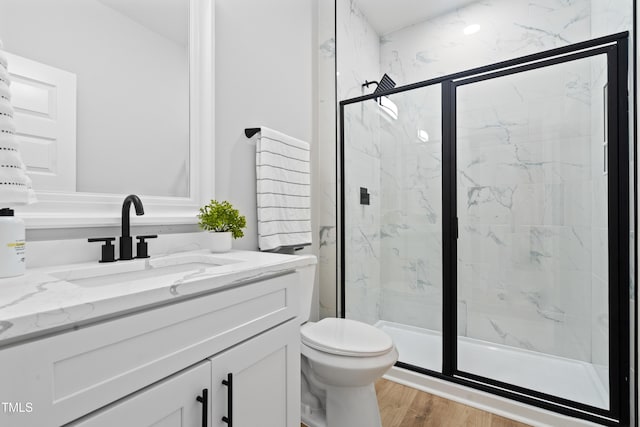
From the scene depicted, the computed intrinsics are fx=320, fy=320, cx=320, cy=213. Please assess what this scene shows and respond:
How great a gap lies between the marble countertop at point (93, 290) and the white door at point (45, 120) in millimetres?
282

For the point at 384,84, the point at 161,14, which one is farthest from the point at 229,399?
the point at 384,84

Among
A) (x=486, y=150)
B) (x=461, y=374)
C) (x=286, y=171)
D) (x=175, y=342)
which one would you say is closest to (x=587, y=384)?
(x=461, y=374)

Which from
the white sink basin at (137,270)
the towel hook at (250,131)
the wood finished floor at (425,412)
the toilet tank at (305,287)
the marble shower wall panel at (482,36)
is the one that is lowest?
the wood finished floor at (425,412)

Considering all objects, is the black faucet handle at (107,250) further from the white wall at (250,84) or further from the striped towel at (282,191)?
the striped towel at (282,191)

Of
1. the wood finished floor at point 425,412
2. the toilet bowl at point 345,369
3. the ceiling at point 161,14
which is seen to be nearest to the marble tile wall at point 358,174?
the wood finished floor at point 425,412

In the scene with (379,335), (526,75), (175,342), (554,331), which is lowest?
(554,331)

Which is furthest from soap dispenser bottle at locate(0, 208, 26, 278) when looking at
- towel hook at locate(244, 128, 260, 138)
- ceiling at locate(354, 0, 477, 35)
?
ceiling at locate(354, 0, 477, 35)

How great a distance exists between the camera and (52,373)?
0.50 meters

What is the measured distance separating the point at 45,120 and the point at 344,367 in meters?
1.30

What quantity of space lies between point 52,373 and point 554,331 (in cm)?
239

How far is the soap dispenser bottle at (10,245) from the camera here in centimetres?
69

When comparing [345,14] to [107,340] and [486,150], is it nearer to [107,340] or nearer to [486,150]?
[486,150]

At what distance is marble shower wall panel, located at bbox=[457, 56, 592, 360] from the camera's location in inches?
72.2

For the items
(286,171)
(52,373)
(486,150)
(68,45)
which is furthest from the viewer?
(486,150)
